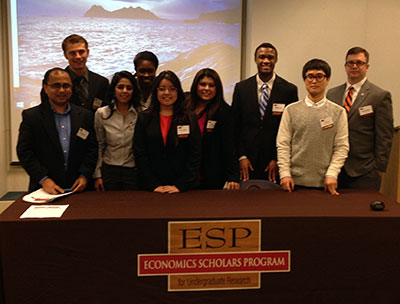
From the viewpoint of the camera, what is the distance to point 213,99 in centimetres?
289

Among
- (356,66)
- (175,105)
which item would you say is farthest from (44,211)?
(356,66)

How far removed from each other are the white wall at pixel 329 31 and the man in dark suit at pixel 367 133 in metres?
1.74

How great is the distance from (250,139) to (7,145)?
3.24 meters

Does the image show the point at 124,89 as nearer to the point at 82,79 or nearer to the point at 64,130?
the point at 64,130

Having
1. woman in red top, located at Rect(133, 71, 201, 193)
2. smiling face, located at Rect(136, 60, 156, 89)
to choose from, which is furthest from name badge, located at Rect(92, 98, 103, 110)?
woman in red top, located at Rect(133, 71, 201, 193)

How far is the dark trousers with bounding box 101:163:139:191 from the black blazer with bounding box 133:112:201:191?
0.59 ft

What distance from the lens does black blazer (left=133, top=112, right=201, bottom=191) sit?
8.55 feet

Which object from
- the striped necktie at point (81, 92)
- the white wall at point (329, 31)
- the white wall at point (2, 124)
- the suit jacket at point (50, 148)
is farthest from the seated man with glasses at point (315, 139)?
the white wall at point (2, 124)

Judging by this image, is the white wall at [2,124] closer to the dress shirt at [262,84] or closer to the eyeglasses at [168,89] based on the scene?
the eyeglasses at [168,89]

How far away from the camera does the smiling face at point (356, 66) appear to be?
3045 millimetres

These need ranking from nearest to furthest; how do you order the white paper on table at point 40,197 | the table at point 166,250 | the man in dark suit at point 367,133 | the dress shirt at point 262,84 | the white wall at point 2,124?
the table at point 166,250 → the white paper on table at point 40,197 → the man in dark suit at point 367,133 → the dress shirt at point 262,84 → the white wall at point 2,124

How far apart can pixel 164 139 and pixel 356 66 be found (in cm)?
154

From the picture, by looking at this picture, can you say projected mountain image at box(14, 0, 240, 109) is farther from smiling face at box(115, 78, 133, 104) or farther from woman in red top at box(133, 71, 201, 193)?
woman in red top at box(133, 71, 201, 193)

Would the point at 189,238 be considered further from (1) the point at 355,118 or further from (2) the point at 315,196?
(1) the point at 355,118
